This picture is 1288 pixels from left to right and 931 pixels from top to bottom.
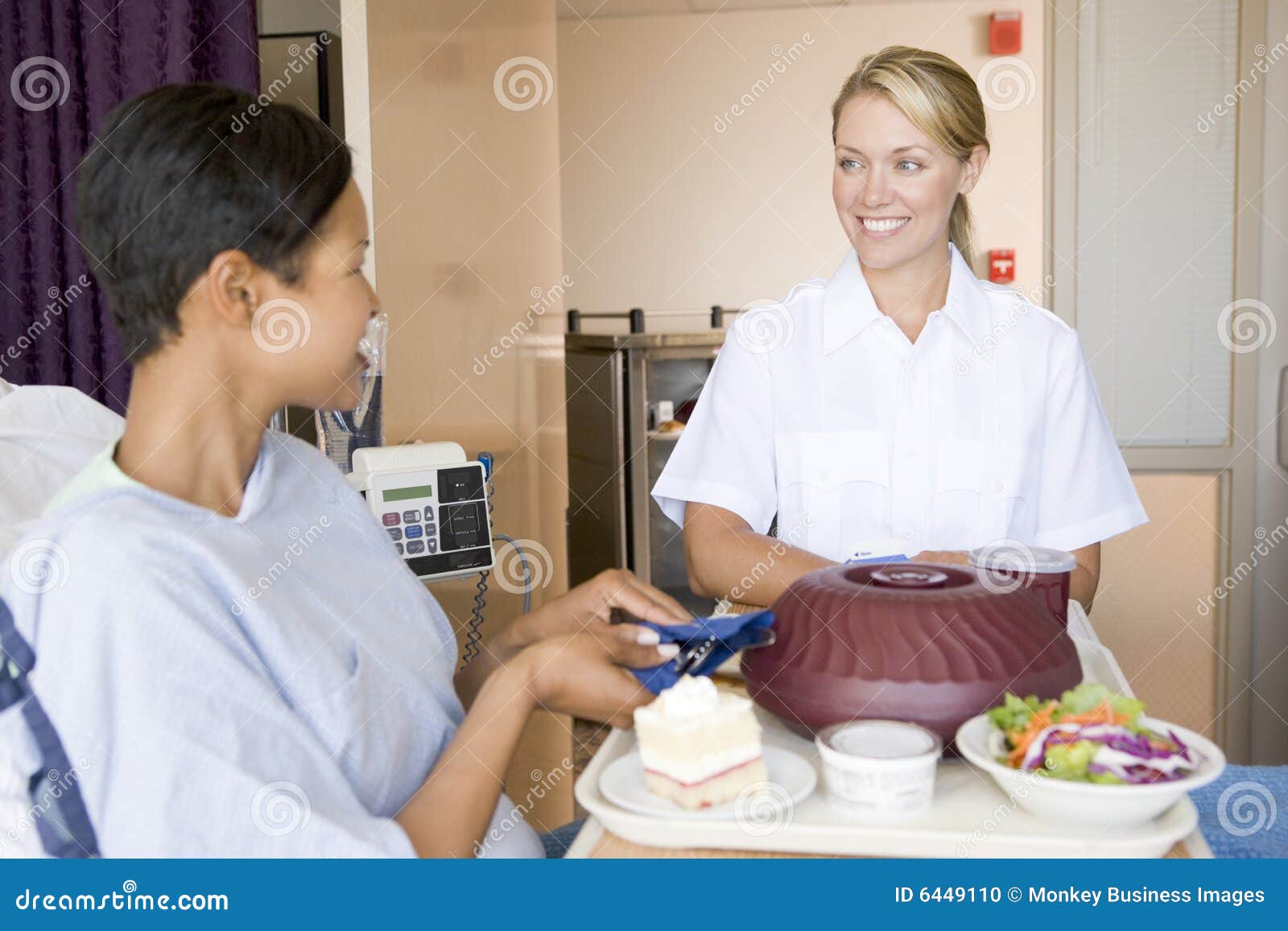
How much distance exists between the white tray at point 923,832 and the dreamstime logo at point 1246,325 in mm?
2335

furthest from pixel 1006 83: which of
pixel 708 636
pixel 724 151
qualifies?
pixel 708 636

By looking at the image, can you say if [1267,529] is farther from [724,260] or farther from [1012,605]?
[724,260]

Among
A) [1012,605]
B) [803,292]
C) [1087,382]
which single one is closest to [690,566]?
[803,292]

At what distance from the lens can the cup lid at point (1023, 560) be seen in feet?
3.94

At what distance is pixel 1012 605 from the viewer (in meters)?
1.03

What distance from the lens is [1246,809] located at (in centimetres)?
136

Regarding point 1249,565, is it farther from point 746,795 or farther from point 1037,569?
point 746,795

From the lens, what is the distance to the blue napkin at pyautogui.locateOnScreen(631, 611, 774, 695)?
1.09 m

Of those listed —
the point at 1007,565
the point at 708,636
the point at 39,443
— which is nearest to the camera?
the point at 708,636

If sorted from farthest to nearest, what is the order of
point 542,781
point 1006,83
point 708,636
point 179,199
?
point 1006,83
point 542,781
point 708,636
point 179,199

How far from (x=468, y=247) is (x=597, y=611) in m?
1.55

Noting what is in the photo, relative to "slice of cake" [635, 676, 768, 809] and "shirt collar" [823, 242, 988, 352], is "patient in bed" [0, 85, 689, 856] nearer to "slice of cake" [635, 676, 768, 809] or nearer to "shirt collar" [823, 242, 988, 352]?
"slice of cake" [635, 676, 768, 809]

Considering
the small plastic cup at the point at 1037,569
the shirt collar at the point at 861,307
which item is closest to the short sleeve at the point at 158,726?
the small plastic cup at the point at 1037,569

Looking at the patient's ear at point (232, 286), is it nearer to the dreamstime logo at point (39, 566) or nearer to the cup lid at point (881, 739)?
the dreamstime logo at point (39, 566)
